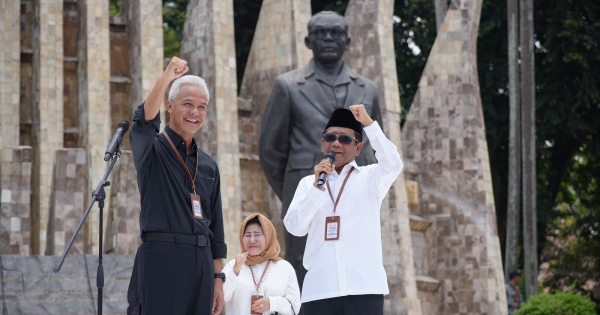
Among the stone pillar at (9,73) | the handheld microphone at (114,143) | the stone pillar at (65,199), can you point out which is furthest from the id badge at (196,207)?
the stone pillar at (9,73)

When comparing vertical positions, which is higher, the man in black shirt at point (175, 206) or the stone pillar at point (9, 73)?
the stone pillar at point (9, 73)

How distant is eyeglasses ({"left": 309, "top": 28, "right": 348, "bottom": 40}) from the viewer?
33.4ft

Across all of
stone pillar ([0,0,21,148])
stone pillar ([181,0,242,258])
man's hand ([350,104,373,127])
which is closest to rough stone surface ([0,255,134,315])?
stone pillar ([181,0,242,258])

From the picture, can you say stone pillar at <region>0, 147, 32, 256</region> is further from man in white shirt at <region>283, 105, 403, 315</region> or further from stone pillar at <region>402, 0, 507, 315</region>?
stone pillar at <region>402, 0, 507, 315</region>

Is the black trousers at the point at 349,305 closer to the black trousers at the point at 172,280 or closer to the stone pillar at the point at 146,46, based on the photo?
the black trousers at the point at 172,280

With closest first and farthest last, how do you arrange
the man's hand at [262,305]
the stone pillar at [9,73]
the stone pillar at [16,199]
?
the man's hand at [262,305] → the stone pillar at [16,199] → the stone pillar at [9,73]

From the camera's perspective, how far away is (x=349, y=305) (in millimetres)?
6484

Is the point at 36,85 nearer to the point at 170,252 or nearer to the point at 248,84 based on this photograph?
the point at 248,84

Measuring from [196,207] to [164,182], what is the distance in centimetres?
21

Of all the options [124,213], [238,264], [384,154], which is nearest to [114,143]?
[384,154]

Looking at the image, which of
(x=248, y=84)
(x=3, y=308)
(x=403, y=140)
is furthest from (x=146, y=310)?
(x=403, y=140)

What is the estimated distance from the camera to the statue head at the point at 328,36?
10.2m

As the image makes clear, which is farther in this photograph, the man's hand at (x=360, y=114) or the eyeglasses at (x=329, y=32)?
the eyeglasses at (x=329, y=32)

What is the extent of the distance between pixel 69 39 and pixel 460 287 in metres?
6.30
